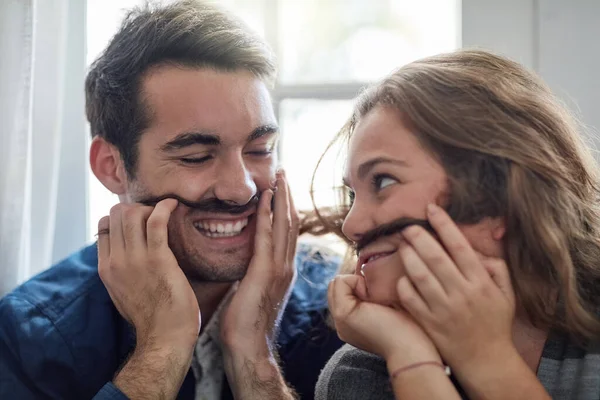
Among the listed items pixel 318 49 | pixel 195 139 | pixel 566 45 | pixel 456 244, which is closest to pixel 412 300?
pixel 456 244

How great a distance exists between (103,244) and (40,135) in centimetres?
48

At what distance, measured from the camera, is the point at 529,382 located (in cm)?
107

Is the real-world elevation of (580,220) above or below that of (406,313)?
above

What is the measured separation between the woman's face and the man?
37cm

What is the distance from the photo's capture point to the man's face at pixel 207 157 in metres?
1.52

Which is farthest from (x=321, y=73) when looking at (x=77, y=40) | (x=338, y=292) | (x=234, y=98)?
(x=338, y=292)

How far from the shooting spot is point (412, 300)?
114cm

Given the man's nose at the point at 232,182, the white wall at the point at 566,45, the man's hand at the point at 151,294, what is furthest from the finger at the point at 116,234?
the white wall at the point at 566,45

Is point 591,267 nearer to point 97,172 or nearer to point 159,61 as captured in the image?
point 159,61

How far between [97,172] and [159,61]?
345 millimetres

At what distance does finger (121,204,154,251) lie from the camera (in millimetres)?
1519

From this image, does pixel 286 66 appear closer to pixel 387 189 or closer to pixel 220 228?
pixel 220 228

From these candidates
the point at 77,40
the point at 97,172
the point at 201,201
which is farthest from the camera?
the point at 77,40

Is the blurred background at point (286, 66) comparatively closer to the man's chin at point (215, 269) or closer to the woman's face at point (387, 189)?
the man's chin at point (215, 269)
